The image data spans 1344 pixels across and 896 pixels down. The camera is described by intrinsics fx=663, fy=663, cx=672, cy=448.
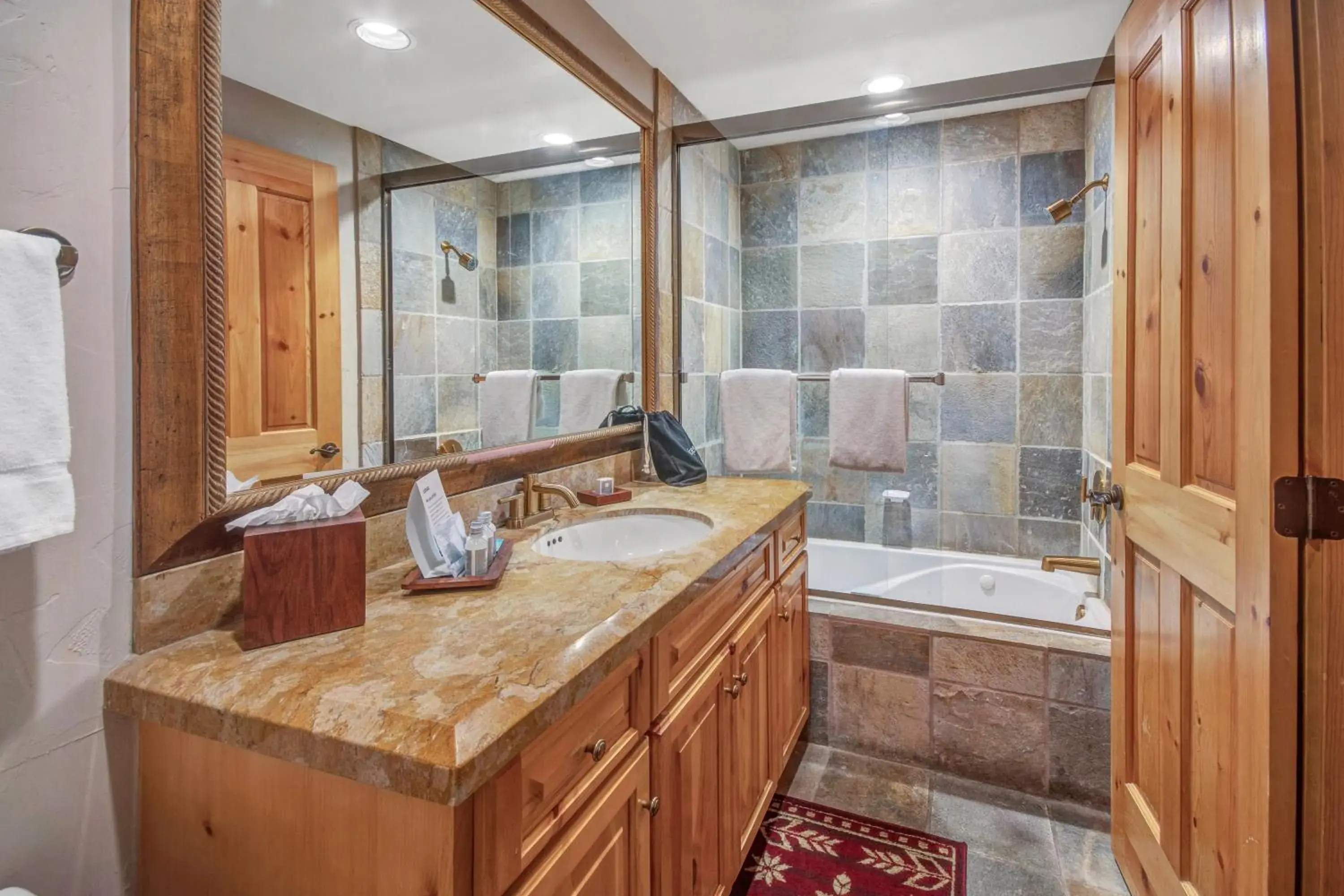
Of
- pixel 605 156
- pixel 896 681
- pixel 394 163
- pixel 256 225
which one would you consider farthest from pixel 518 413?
pixel 896 681

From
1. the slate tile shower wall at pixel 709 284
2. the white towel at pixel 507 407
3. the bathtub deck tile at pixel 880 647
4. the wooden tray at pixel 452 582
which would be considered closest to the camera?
the wooden tray at pixel 452 582

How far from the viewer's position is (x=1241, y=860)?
41.6 inches

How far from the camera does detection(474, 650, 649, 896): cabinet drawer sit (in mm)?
680

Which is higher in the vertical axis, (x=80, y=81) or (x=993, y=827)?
(x=80, y=81)

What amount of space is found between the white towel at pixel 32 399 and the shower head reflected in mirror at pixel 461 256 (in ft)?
2.57

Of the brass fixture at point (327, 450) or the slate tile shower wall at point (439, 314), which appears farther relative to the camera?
the slate tile shower wall at point (439, 314)

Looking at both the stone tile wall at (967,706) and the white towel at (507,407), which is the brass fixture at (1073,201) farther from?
the white towel at (507,407)

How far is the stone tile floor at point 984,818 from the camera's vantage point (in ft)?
5.33

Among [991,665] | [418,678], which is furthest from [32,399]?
[991,665]

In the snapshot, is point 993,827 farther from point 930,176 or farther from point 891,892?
point 930,176

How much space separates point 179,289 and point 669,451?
4.68 feet

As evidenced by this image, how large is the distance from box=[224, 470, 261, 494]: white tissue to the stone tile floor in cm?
170

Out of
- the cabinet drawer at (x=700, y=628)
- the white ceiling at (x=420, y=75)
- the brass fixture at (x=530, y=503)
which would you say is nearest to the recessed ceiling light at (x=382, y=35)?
the white ceiling at (x=420, y=75)

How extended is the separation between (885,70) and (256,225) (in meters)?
2.11
